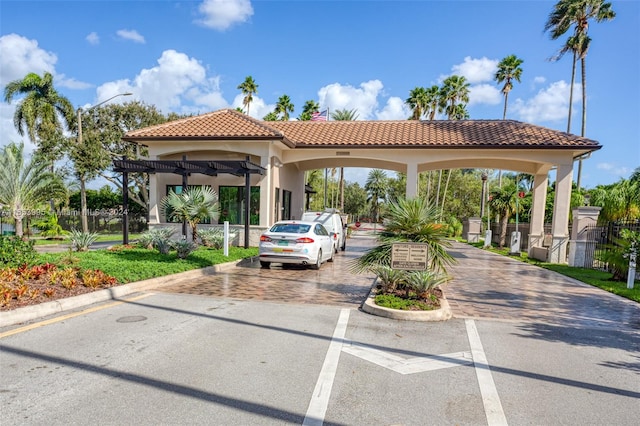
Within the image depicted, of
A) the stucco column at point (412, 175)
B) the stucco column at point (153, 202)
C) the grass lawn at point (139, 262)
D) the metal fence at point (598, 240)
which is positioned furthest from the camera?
the stucco column at point (153, 202)

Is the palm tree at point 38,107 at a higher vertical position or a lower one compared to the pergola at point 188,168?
higher

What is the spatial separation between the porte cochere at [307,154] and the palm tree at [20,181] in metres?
6.72

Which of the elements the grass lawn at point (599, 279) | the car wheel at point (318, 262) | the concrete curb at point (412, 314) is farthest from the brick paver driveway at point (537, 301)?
the car wheel at point (318, 262)

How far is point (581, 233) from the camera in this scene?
15508mm

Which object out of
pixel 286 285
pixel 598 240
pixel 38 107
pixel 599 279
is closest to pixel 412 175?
pixel 598 240

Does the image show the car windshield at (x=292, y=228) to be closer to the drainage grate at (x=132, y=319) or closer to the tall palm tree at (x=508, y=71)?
the drainage grate at (x=132, y=319)

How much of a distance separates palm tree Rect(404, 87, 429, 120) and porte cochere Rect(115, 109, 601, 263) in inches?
1035

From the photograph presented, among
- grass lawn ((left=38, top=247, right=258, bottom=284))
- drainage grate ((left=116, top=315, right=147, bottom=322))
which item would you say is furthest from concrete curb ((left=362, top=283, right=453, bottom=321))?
grass lawn ((left=38, top=247, right=258, bottom=284))

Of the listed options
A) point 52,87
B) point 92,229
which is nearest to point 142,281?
point 92,229

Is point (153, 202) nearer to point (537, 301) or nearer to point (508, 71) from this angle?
point (537, 301)

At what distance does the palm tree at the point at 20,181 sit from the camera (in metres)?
19.8

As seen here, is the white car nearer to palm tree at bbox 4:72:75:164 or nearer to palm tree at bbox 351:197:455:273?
palm tree at bbox 351:197:455:273

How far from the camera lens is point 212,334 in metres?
5.66

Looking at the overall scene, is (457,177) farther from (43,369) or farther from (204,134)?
(43,369)
